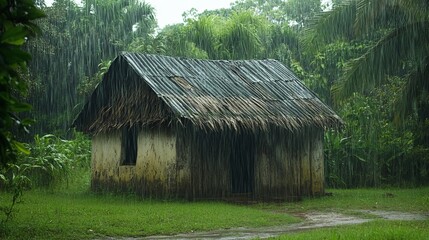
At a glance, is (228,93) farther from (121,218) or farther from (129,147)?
(121,218)

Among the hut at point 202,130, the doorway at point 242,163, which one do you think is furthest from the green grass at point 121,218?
the doorway at point 242,163

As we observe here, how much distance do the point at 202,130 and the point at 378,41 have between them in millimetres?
4728

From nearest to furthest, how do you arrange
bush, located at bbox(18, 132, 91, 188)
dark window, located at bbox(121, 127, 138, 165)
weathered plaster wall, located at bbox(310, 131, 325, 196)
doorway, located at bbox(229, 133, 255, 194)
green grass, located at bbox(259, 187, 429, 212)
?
green grass, located at bbox(259, 187, 429, 212)
bush, located at bbox(18, 132, 91, 188)
dark window, located at bbox(121, 127, 138, 165)
doorway, located at bbox(229, 133, 255, 194)
weathered plaster wall, located at bbox(310, 131, 325, 196)

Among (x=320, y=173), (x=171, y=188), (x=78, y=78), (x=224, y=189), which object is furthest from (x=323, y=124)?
(x=78, y=78)

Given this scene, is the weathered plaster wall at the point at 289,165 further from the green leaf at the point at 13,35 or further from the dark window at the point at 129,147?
the green leaf at the point at 13,35

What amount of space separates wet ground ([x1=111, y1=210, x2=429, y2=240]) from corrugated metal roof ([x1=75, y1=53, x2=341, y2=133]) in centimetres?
324

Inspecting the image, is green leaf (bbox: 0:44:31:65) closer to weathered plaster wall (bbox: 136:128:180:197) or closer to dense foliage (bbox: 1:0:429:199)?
dense foliage (bbox: 1:0:429:199)

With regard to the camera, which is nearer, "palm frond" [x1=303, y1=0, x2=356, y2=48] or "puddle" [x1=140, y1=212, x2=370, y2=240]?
"puddle" [x1=140, y1=212, x2=370, y2=240]

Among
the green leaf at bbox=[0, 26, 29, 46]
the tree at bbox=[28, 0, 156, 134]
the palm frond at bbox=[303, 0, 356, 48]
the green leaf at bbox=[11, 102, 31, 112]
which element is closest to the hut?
the palm frond at bbox=[303, 0, 356, 48]

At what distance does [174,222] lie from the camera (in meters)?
12.5

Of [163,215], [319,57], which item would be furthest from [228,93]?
[319,57]

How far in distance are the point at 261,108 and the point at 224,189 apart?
7.50 ft

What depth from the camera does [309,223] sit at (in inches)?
530

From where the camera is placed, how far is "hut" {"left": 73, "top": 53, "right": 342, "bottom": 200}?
55.6ft
